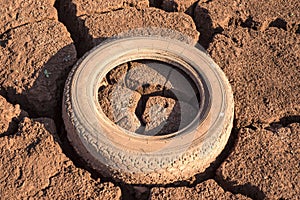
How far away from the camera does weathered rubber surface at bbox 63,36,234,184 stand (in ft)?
11.7

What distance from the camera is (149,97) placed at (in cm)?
418

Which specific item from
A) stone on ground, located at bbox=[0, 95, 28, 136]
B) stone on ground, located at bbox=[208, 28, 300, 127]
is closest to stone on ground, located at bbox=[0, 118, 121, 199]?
stone on ground, located at bbox=[0, 95, 28, 136]

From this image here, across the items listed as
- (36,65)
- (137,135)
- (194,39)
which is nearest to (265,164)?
(137,135)

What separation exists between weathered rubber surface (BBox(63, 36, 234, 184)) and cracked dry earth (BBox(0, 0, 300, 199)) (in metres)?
0.20

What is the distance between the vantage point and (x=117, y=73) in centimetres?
428

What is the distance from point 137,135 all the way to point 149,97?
0.65 meters

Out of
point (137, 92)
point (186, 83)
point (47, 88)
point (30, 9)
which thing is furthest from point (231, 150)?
point (30, 9)

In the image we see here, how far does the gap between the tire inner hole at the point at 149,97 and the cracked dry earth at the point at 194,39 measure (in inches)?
17.1

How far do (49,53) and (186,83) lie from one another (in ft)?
4.36

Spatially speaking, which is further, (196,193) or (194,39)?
(194,39)

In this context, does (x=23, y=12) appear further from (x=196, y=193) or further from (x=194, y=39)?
(x=196, y=193)

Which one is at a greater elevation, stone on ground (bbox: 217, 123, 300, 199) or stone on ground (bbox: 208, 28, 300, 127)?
stone on ground (bbox: 208, 28, 300, 127)

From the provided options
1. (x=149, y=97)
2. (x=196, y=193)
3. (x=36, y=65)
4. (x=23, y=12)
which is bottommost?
(x=196, y=193)

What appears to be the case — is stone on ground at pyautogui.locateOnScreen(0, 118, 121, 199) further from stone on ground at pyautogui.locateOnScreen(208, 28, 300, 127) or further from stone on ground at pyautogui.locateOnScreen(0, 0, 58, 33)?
stone on ground at pyautogui.locateOnScreen(208, 28, 300, 127)
